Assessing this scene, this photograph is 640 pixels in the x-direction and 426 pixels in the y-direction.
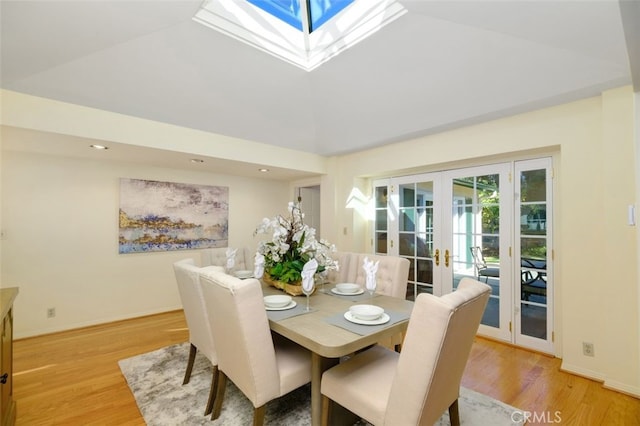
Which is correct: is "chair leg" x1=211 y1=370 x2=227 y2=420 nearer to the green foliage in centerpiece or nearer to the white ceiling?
the green foliage in centerpiece

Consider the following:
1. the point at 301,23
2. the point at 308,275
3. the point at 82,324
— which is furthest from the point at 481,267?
the point at 82,324

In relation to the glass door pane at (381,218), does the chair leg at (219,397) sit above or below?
below

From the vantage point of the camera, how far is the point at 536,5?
1722 mm

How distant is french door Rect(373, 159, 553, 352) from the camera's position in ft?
9.29

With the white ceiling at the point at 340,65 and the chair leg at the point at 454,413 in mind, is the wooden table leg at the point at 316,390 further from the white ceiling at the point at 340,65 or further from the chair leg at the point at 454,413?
the white ceiling at the point at 340,65

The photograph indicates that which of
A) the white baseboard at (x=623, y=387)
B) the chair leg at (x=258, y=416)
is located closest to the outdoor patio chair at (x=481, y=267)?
the white baseboard at (x=623, y=387)

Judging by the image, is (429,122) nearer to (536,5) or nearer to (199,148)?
(536,5)

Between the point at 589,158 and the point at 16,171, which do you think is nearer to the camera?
the point at 589,158

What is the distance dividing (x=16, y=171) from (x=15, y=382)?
2.19m

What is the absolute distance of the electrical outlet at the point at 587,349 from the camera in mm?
2334

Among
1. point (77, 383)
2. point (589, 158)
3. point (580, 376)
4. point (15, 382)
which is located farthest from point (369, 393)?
point (15, 382)

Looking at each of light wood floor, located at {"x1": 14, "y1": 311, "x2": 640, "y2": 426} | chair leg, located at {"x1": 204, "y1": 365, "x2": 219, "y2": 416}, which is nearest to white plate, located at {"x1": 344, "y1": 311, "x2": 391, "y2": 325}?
chair leg, located at {"x1": 204, "y1": 365, "x2": 219, "y2": 416}

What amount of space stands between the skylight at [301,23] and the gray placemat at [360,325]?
7.39 ft

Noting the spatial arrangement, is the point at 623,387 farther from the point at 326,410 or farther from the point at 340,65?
the point at 340,65
